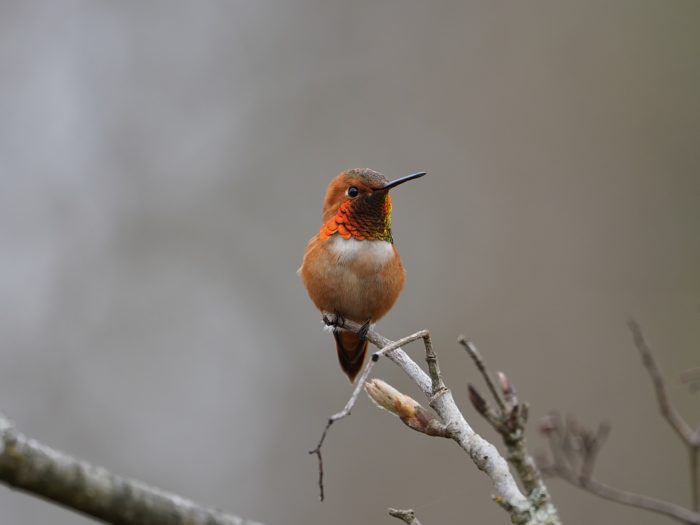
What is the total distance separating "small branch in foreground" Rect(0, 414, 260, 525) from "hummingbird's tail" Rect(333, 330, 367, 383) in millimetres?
3115

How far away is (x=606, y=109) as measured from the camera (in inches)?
362

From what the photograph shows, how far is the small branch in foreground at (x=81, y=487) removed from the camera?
1310 mm

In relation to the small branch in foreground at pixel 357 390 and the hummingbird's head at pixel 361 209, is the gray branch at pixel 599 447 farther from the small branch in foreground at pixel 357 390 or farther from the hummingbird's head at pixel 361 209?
the hummingbird's head at pixel 361 209

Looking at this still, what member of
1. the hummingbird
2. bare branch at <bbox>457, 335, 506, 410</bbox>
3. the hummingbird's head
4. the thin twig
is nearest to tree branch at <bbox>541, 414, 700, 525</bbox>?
the thin twig

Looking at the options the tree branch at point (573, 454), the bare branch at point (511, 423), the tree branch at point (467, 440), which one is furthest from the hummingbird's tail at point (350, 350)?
the bare branch at point (511, 423)

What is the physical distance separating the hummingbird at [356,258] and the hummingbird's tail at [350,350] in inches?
0.4

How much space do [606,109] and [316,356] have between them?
4186 mm

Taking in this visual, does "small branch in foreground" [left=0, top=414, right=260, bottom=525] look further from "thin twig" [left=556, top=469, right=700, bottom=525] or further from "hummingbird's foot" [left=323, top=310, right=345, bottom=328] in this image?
"hummingbird's foot" [left=323, top=310, right=345, bottom=328]

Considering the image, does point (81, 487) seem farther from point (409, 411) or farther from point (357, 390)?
point (409, 411)

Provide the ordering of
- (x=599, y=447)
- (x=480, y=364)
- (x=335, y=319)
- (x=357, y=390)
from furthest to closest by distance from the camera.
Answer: (x=335, y=319), (x=357, y=390), (x=599, y=447), (x=480, y=364)

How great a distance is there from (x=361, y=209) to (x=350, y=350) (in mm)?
805

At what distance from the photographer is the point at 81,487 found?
132 cm

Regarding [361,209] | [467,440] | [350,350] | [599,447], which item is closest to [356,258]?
[361,209]

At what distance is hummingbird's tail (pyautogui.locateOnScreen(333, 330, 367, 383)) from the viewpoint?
4543 mm
